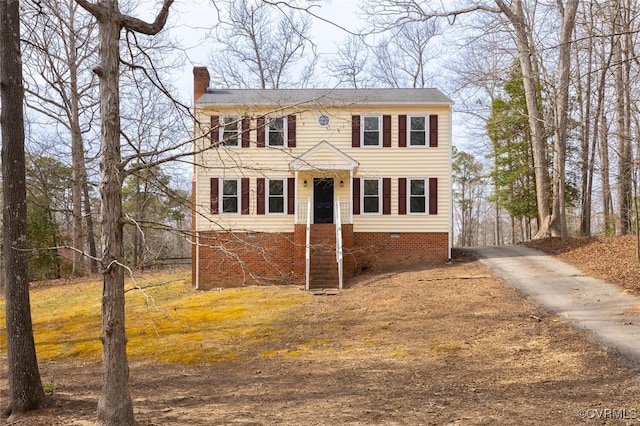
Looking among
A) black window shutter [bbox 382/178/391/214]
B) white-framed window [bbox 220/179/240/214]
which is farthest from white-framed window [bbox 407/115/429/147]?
white-framed window [bbox 220/179/240/214]

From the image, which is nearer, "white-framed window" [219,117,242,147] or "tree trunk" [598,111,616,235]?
"white-framed window" [219,117,242,147]

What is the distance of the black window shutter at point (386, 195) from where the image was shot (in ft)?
62.5

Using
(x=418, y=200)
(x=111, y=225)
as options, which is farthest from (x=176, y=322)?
(x=418, y=200)

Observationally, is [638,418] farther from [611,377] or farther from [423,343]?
[423,343]

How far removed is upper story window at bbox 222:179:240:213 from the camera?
1897cm

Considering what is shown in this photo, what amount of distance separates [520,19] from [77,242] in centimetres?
2068

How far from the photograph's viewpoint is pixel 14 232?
278 inches

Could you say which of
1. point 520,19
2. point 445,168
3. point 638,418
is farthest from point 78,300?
point 520,19

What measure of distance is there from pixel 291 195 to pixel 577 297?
32.6 feet

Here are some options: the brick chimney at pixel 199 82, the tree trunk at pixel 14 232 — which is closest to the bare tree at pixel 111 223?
the tree trunk at pixel 14 232

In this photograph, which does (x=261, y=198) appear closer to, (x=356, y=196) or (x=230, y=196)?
(x=230, y=196)

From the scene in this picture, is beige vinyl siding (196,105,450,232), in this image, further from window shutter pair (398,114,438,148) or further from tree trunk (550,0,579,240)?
tree trunk (550,0,579,240)

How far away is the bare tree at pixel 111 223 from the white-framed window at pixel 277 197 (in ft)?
43.7

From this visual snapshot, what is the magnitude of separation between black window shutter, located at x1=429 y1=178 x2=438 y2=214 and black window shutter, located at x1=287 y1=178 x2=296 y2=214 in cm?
479
